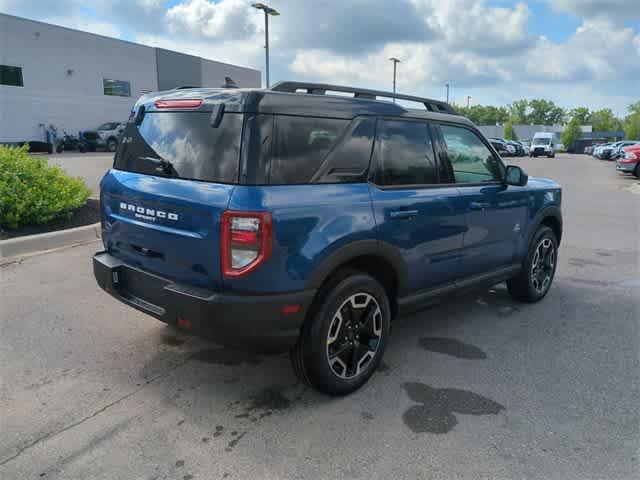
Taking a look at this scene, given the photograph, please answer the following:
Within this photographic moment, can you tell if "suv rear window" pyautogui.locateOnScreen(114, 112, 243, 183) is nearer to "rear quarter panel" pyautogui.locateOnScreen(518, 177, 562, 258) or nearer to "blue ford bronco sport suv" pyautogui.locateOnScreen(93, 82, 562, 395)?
"blue ford bronco sport suv" pyautogui.locateOnScreen(93, 82, 562, 395)

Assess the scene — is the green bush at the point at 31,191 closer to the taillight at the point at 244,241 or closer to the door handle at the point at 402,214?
the taillight at the point at 244,241

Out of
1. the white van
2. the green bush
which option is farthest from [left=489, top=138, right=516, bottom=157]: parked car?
the green bush

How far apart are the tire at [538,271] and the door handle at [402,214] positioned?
79.0 inches

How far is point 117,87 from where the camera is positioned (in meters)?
36.0

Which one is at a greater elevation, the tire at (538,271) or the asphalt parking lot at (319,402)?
the tire at (538,271)

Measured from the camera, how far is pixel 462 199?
408 cm

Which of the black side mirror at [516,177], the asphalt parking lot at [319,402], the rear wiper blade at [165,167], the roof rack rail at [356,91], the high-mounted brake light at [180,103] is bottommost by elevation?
the asphalt parking lot at [319,402]

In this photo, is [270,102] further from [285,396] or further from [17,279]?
[17,279]

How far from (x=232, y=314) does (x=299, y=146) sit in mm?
1053

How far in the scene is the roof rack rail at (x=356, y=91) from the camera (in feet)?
10.6

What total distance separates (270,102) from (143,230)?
114 centimetres

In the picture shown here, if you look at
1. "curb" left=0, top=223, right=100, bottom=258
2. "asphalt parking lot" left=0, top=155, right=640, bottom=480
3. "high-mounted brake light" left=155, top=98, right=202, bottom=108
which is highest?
"high-mounted brake light" left=155, top=98, right=202, bottom=108

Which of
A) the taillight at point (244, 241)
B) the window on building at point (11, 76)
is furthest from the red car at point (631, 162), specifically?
the window on building at point (11, 76)

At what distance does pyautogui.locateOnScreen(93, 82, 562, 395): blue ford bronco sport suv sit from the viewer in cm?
285
